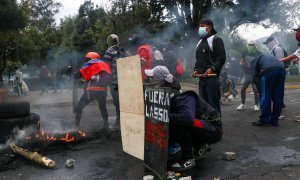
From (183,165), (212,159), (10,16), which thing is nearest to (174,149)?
(183,165)

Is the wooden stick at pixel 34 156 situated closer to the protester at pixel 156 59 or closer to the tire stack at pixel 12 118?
the tire stack at pixel 12 118

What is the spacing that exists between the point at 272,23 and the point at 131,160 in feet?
30.7

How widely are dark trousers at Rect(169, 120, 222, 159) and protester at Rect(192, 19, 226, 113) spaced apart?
4.73 ft

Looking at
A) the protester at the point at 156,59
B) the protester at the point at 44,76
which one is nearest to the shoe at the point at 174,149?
the protester at the point at 156,59

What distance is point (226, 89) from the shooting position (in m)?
12.4

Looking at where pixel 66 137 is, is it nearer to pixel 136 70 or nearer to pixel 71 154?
pixel 71 154

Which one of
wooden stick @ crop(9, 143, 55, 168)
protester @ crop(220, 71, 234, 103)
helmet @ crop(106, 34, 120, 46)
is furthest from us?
protester @ crop(220, 71, 234, 103)

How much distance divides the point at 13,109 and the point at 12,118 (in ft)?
0.51

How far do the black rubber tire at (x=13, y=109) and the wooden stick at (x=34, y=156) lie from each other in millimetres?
605

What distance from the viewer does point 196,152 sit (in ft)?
15.3

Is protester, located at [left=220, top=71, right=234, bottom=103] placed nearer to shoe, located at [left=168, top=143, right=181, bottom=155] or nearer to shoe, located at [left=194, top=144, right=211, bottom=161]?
shoe, located at [left=194, top=144, right=211, bottom=161]

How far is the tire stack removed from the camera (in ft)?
19.4

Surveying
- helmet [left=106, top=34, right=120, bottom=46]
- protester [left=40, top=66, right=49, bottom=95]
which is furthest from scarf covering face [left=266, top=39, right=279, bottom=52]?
protester [left=40, top=66, right=49, bottom=95]

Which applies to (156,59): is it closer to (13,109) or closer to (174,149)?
(13,109)
